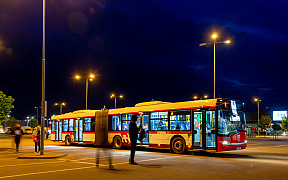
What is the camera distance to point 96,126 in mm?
25016

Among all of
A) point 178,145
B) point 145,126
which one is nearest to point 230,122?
point 178,145

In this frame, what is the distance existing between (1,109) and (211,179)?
165 feet

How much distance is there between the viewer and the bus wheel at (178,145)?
17.8m

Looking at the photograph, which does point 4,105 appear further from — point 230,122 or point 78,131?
point 230,122

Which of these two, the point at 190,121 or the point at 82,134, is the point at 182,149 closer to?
the point at 190,121

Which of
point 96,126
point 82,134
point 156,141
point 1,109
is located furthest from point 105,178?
point 1,109

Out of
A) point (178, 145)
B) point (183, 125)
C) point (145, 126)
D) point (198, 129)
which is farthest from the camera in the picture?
point (145, 126)

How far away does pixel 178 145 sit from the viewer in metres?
18.1

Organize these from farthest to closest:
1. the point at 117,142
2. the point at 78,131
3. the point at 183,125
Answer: the point at 78,131
the point at 117,142
the point at 183,125

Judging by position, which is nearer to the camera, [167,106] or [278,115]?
[167,106]

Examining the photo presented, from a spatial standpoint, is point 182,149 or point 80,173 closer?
point 80,173

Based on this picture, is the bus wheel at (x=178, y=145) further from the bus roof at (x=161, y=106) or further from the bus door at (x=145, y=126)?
the bus door at (x=145, y=126)

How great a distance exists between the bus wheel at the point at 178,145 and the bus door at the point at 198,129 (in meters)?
0.84

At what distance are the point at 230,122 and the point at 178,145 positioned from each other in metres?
3.31
